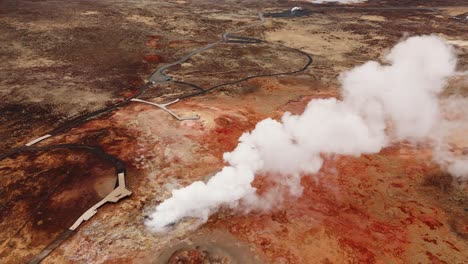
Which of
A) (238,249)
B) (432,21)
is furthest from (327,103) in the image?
(432,21)

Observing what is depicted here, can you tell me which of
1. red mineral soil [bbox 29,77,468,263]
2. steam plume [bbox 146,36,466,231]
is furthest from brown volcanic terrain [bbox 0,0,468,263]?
steam plume [bbox 146,36,466,231]

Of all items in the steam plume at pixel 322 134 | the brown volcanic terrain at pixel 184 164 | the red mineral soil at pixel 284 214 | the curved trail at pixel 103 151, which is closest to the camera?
the red mineral soil at pixel 284 214

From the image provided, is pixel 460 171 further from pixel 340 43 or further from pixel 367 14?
pixel 367 14

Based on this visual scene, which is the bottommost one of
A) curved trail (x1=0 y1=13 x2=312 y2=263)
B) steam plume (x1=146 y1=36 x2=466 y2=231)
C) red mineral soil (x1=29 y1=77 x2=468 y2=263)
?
curved trail (x1=0 y1=13 x2=312 y2=263)

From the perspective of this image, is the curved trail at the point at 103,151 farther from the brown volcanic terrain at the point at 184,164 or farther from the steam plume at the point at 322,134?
the steam plume at the point at 322,134

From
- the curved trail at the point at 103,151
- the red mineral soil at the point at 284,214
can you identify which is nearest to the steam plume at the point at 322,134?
the red mineral soil at the point at 284,214

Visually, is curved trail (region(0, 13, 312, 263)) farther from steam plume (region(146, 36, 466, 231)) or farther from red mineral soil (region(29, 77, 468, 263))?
steam plume (region(146, 36, 466, 231))

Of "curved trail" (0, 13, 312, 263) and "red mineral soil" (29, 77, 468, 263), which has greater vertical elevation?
"red mineral soil" (29, 77, 468, 263)
